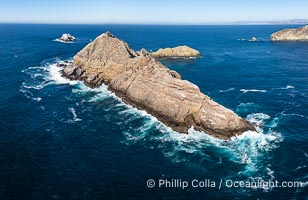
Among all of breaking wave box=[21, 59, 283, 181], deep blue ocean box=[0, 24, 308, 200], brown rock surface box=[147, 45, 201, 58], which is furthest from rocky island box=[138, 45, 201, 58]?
breaking wave box=[21, 59, 283, 181]

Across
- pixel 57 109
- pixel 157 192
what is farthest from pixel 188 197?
pixel 57 109

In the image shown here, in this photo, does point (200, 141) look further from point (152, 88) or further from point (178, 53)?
point (178, 53)

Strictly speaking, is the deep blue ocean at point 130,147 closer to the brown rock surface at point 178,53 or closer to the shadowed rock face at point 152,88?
the shadowed rock face at point 152,88

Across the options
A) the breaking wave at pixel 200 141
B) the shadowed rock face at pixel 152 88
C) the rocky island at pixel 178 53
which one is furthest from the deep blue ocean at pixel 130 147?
the rocky island at pixel 178 53

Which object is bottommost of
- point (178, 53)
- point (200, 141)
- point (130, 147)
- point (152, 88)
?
point (130, 147)

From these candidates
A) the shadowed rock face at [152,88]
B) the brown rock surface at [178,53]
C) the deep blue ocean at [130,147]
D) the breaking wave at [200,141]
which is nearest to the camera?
the deep blue ocean at [130,147]

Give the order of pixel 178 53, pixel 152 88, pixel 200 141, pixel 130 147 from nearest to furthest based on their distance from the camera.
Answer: pixel 130 147 < pixel 200 141 < pixel 152 88 < pixel 178 53

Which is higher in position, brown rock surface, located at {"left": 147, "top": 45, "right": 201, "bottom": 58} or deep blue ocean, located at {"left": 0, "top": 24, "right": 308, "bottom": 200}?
brown rock surface, located at {"left": 147, "top": 45, "right": 201, "bottom": 58}

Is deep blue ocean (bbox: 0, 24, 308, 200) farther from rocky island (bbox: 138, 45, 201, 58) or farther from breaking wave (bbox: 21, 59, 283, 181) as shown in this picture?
rocky island (bbox: 138, 45, 201, 58)

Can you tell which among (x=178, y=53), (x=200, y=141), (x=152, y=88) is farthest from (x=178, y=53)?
(x=200, y=141)
